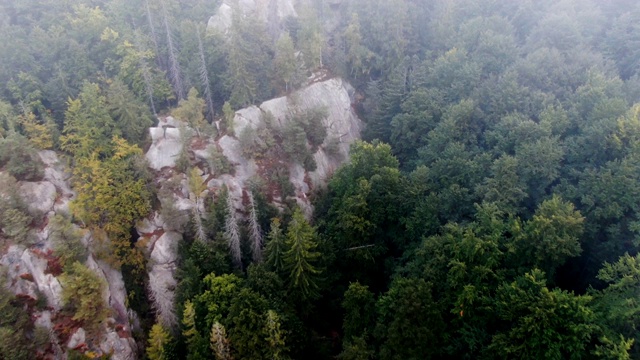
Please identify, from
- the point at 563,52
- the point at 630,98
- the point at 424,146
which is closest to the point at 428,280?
the point at 424,146

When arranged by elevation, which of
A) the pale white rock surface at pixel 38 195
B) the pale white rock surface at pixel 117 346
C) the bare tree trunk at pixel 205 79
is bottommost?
the pale white rock surface at pixel 117 346

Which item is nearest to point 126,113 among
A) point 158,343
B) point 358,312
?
point 158,343

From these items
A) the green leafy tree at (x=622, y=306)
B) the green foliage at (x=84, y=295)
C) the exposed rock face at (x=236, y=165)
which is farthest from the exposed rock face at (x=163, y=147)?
the green leafy tree at (x=622, y=306)

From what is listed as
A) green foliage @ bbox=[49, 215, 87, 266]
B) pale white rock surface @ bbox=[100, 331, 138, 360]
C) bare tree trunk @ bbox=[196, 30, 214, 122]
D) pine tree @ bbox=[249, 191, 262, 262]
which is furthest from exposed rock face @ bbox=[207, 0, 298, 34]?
pale white rock surface @ bbox=[100, 331, 138, 360]

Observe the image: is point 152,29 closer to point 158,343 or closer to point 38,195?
point 38,195

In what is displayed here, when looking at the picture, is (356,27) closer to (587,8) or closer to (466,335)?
(587,8)

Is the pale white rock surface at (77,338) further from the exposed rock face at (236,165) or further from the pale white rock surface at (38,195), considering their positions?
the pale white rock surface at (38,195)
